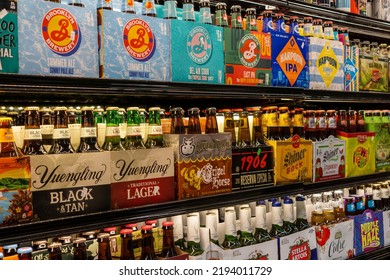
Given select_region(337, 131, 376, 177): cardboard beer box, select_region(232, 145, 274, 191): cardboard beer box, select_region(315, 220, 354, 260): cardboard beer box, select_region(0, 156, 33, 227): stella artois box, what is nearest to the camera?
select_region(0, 156, 33, 227): stella artois box

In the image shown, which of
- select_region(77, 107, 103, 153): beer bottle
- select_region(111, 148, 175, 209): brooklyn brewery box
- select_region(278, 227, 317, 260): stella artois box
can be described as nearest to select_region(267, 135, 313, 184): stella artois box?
select_region(278, 227, 317, 260): stella artois box

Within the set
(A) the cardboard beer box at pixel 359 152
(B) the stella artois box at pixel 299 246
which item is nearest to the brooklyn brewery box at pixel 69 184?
(B) the stella artois box at pixel 299 246

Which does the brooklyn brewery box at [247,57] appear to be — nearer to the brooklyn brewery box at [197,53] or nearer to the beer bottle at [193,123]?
the brooklyn brewery box at [197,53]

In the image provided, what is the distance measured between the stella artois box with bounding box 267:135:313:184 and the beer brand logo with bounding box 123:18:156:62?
2.56 ft

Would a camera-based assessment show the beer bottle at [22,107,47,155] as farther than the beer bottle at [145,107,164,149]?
No

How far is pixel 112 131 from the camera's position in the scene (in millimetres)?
1663

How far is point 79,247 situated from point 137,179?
1.09 ft

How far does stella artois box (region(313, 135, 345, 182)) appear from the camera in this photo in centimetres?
238

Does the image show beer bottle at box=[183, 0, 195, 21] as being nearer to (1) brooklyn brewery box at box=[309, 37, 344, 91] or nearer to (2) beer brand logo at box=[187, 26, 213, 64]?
(2) beer brand logo at box=[187, 26, 213, 64]

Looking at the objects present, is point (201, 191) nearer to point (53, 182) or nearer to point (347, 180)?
point (53, 182)

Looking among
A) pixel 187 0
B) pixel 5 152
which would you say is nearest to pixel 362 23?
pixel 187 0

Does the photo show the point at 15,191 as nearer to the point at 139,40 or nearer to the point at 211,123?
the point at 139,40

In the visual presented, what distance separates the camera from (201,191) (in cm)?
185

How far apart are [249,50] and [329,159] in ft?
2.70
